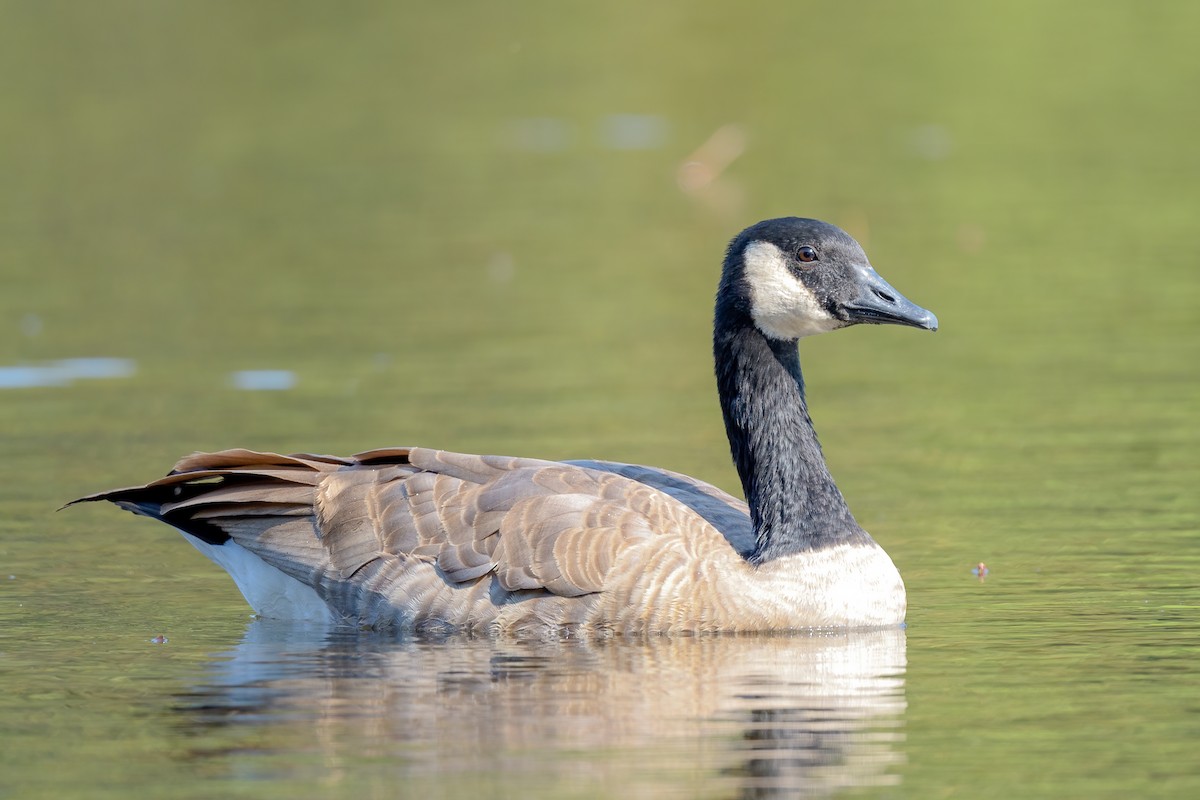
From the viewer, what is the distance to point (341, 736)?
8961 millimetres

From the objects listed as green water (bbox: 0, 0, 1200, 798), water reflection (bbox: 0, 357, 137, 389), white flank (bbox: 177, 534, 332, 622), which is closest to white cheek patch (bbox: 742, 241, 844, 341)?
green water (bbox: 0, 0, 1200, 798)

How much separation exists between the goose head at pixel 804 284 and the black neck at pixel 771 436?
0.47 ft

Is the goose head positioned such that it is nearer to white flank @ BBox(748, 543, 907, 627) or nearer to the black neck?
the black neck

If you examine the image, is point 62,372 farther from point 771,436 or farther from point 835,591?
point 835,591

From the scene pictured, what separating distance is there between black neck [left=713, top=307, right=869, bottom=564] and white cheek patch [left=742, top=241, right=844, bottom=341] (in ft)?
0.57

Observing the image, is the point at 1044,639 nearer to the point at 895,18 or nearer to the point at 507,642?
the point at 507,642

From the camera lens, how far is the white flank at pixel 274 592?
12.0 m

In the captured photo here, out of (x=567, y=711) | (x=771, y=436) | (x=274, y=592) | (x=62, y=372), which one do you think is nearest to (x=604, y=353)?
(x=62, y=372)

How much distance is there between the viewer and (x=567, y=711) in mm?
9414

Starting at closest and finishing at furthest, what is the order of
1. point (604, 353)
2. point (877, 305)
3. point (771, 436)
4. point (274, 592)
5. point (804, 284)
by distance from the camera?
point (877, 305)
point (804, 284)
point (771, 436)
point (274, 592)
point (604, 353)

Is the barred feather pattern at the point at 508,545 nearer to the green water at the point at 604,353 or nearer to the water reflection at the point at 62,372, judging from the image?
the green water at the point at 604,353

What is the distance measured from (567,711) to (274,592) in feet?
10.4

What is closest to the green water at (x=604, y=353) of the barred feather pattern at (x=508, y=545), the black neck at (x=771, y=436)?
the barred feather pattern at (x=508, y=545)

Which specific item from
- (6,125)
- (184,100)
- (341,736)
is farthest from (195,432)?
(184,100)
